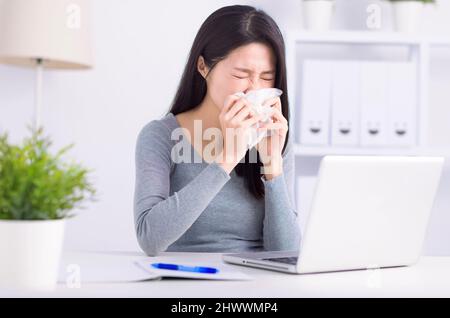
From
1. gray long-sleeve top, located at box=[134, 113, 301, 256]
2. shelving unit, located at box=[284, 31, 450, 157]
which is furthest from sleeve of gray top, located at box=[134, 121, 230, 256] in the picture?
shelving unit, located at box=[284, 31, 450, 157]

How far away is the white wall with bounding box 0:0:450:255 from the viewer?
113 inches

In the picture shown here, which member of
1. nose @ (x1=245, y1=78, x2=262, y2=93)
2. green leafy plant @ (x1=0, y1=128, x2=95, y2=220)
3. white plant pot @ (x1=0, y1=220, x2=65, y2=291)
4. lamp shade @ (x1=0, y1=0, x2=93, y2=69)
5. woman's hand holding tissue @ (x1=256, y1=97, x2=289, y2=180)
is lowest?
white plant pot @ (x1=0, y1=220, x2=65, y2=291)

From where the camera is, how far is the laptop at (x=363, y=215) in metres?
1.14

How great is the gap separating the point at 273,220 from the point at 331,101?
1043 mm

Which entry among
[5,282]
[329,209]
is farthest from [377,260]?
[5,282]

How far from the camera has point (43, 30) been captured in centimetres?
264

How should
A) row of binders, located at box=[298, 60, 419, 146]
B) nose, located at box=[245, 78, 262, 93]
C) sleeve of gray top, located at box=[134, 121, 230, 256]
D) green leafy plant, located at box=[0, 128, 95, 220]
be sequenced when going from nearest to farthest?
green leafy plant, located at box=[0, 128, 95, 220]
sleeve of gray top, located at box=[134, 121, 230, 256]
nose, located at box=[245, 78, 262, 93]
row of binders, located at box=[298, 60, 419, 146]

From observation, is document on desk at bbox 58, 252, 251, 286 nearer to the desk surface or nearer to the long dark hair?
the desk surface

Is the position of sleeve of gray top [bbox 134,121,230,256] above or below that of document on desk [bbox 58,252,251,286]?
above

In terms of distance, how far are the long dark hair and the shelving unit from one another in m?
0.81

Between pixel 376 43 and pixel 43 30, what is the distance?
1.22m

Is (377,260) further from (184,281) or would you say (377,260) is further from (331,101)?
(331,101)

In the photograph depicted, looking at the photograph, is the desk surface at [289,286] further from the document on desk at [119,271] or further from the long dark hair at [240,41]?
the long dark hair at [240,41]

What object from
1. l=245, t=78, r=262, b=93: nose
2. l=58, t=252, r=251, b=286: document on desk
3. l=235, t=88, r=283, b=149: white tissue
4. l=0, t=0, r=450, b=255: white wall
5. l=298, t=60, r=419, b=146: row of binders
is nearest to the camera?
l=58, t=252, r=251, b=286: document on desk
